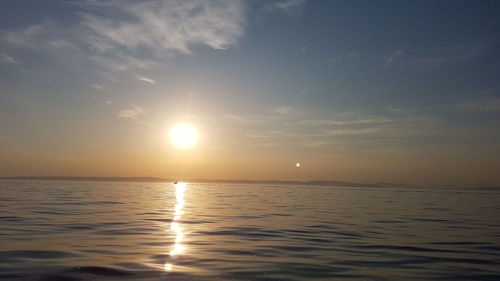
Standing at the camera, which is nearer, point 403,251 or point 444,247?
point 403,251

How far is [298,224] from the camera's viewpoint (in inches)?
876

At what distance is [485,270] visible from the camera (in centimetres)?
1100

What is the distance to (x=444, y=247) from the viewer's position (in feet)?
48.8

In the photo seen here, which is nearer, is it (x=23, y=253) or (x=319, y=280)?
(x=319, y=280)

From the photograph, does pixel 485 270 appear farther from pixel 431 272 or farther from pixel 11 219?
pixel 11 219

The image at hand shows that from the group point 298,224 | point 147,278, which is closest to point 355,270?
point 147,278

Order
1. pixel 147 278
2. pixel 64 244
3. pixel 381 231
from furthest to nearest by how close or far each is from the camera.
Answer: pixel 381 231 → pixel 64 244 → pixel 147 278

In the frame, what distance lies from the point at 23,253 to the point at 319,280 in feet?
28.2

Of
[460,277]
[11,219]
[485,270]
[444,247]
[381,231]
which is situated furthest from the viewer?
[11,219]

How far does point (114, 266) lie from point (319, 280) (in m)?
5.20

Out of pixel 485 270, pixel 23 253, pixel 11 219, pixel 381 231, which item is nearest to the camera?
pixel 485 270

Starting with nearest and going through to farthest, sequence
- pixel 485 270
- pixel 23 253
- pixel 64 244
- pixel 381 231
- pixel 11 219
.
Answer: pixel 485 270
pixel 23 253
pixel 64 244
pixel 381 231
pixel 11 219

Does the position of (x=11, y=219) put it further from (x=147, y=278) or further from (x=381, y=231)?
(x=381, y=231)

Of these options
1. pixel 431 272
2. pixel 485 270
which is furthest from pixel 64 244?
pixel 485 270
